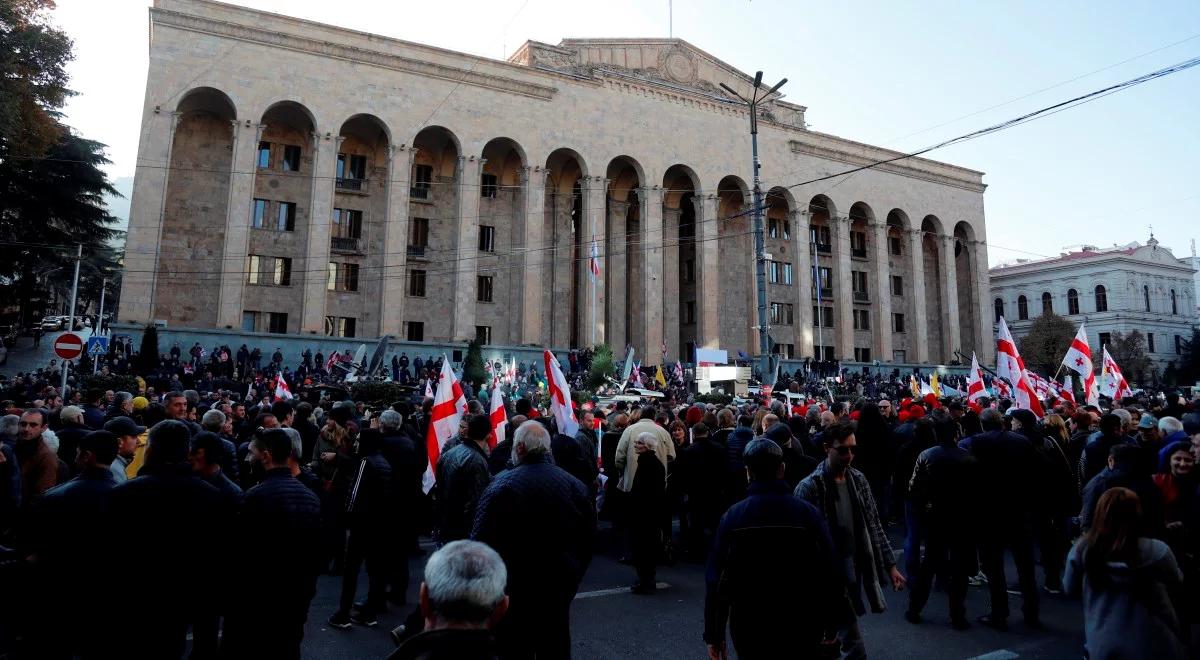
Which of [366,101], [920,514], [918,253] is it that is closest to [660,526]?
[920,514]

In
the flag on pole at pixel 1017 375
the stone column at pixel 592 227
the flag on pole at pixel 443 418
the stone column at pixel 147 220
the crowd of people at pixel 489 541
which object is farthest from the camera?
the stone column at pixel 592 227

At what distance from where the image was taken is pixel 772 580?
3553 mm

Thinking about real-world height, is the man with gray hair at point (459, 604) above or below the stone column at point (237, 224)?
below

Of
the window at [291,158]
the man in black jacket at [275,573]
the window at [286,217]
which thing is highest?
the window at [291,158]

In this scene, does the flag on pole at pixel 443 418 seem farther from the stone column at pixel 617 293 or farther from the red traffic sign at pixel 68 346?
the stone column at pixel 617 293

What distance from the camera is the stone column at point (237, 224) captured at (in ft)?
96.4

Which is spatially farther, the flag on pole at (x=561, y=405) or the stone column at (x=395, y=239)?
the stone column at (x=395, y=239)

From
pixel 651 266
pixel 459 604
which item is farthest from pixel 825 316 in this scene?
pixel 459 604

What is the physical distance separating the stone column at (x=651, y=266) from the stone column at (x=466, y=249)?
367 inches

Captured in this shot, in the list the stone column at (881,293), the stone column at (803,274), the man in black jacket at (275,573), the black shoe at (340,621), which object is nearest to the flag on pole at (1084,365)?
the black shoe at (340,621)

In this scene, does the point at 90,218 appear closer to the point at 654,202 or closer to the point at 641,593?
the point at 654,202

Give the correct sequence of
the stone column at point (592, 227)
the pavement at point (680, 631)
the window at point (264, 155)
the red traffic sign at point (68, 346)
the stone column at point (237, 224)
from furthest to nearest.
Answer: the stone column at point (592, 227) → the window at point (264, 155) → the stone column at point (237, 224) → the red traffic sign at point (68, 346) → the pavement at point (680, 631)

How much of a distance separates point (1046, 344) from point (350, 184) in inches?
1837

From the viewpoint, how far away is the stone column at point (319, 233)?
30.8 meters
